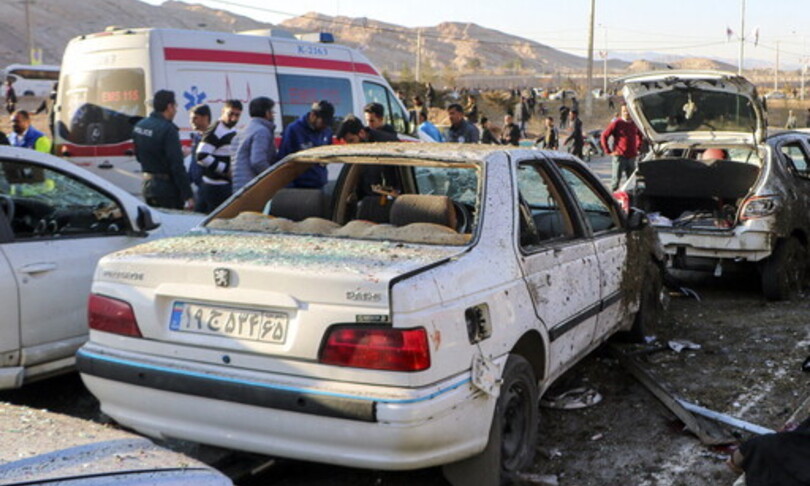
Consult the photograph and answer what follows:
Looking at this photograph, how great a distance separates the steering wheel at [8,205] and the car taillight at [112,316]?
1433 millimetres

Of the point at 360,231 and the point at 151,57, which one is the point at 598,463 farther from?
the point at 151,57

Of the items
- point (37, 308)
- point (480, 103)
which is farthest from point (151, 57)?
point (480, 103)

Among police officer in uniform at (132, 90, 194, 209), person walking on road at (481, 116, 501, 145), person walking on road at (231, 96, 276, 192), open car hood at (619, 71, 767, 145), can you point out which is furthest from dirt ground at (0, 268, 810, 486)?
person walking on road at (481, 116, 501, 145)

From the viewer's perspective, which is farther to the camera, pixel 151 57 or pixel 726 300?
pixel 151 57

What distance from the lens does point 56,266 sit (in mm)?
4559

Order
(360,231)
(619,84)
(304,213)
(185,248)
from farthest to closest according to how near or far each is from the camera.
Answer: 1. (619,84)
2. (304,213)
3. (360,231)
4. (185,248)

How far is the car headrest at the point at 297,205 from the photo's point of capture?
4391mm

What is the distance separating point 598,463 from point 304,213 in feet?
6.18

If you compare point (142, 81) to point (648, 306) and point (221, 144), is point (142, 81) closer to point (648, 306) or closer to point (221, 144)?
point (221, 144)

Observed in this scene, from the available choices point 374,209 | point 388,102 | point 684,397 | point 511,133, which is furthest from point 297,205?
point 511,133

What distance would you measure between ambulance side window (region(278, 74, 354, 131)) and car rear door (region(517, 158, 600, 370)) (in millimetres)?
6711

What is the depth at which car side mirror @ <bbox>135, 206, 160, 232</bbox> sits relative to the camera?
5.04m

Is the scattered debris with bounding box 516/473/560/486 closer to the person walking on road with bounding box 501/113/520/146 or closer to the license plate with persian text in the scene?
the license plate with persian text

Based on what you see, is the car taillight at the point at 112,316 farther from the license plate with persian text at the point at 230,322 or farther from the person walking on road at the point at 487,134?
the person walking on road at the point at 487,134
